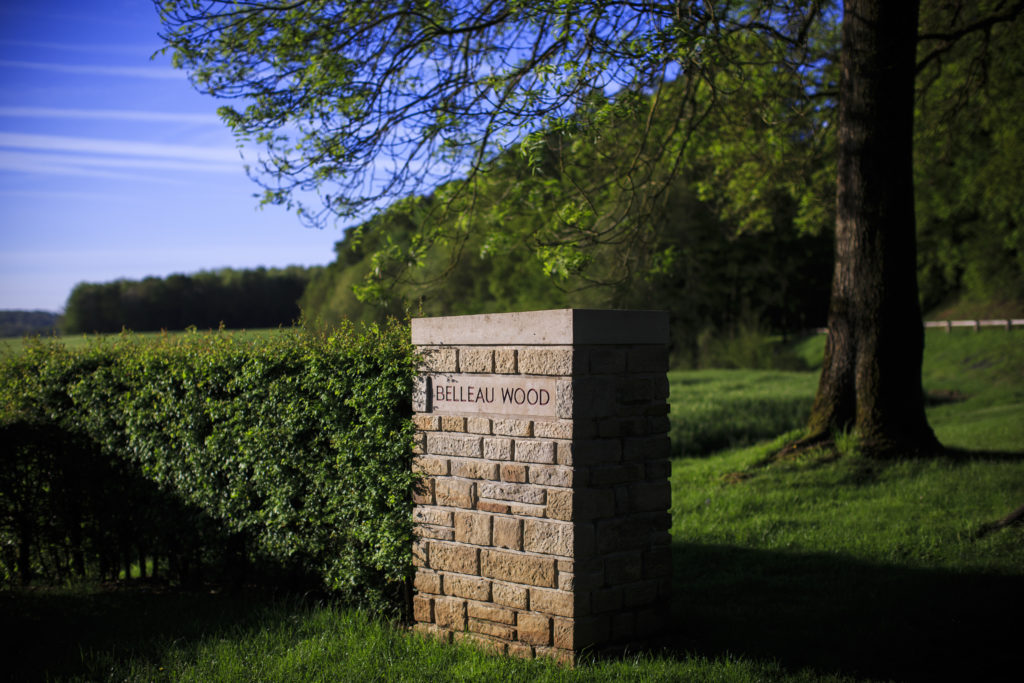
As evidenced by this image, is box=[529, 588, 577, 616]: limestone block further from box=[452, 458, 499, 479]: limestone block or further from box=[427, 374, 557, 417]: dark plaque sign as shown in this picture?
box=[427, 374, 557, 417]: dark plaque sign

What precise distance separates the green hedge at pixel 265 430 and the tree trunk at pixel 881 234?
5.68 metres

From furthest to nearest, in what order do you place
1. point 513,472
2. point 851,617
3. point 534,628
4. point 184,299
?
point 184,299
point 851,617
point 513,472
point 534,628

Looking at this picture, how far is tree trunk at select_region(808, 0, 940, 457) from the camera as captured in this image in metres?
8.79

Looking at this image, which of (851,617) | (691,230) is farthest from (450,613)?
(691,230)

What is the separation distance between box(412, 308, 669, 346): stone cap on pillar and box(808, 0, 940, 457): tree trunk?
16.3 feet

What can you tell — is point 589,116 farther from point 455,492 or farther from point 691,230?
point 691,230

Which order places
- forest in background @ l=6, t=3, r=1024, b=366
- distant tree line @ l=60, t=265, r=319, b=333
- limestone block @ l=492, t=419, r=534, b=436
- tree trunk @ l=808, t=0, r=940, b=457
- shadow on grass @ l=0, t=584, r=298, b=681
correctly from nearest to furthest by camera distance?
1. limestone block @ l=492, t=419, r=534, b=436
2. shadow on grass @ l=0, t=584, r=298, b=681
3. tree trunk @ l=808, t=0, r=940, b=457
4. forest in background @ l=6, t=3, r=1024, b=366
5. distant tree line @ l=60, t=265, r=319, b=333

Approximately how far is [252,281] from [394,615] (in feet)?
64.4

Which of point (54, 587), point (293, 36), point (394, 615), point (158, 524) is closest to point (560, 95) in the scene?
point (293, 36)

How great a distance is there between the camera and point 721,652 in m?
4.73

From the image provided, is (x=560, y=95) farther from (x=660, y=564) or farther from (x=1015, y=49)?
(x=1015, y=49)

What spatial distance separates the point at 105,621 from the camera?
6.09 metres

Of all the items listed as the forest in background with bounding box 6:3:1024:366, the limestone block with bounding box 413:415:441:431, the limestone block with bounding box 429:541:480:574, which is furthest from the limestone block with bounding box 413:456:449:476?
the forest in background with bounding box 6:3:1024:366

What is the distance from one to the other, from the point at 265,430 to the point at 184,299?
1566 cm
